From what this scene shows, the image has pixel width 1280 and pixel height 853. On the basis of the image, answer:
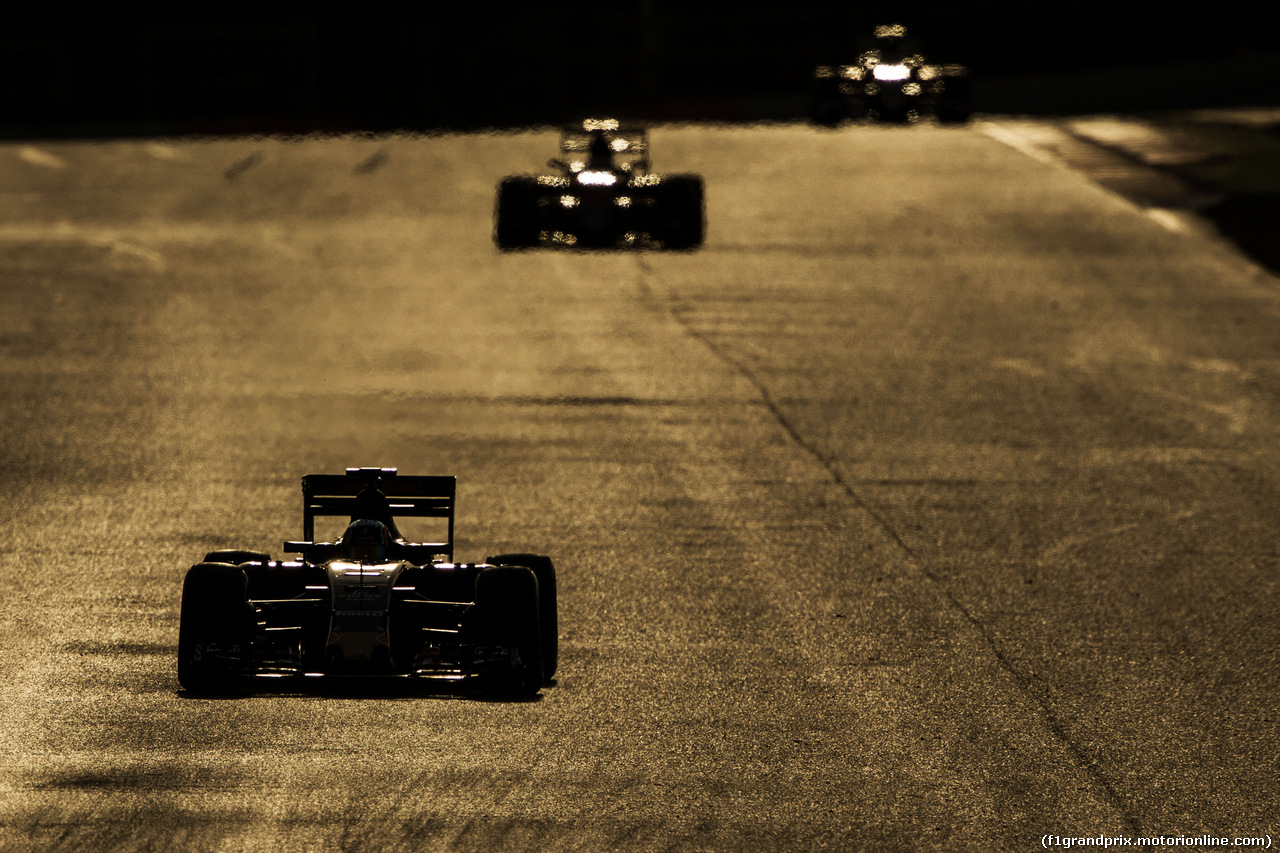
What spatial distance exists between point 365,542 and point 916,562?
559cm

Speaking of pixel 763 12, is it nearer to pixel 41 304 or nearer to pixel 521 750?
pixel 41 304

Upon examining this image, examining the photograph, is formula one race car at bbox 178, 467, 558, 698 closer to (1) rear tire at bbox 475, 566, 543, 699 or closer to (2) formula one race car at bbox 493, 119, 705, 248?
(1) rear tire at bbox 475, 566, 543, 699

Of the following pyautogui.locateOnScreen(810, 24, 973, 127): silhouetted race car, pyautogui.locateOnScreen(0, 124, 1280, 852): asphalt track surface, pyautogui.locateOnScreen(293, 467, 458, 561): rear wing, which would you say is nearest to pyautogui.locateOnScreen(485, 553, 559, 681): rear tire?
pyautogui.locateOnScreen(293, 467, 458, 561): rear wing

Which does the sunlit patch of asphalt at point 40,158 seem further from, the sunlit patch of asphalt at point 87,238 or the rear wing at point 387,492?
the rear wing at point 387,492

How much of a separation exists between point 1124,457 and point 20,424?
11.2 meters

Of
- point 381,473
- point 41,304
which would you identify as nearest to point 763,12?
point 41,304

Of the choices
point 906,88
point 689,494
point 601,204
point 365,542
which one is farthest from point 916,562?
point 906,88

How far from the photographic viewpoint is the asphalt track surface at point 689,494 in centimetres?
895

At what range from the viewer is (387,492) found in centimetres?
970

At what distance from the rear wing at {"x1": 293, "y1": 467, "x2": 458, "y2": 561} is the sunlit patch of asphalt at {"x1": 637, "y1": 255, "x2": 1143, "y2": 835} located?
12.6 ft

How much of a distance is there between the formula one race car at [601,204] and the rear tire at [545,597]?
36.8 feet

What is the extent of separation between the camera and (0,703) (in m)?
9.85

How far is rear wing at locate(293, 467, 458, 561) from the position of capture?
31.3 ft

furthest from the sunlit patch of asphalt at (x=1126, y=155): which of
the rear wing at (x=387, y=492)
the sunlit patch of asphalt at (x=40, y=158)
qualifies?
the rear wing at (x=387, y=492)
